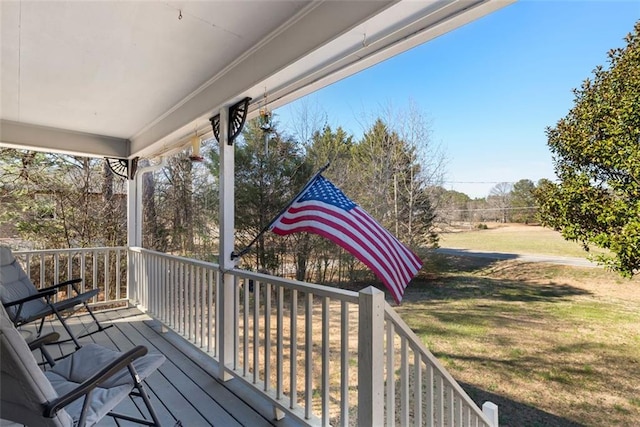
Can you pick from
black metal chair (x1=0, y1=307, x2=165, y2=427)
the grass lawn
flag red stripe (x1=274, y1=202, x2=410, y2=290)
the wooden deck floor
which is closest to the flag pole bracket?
flag red stripe (x1=274, y1=202, x2=410, y2=290)

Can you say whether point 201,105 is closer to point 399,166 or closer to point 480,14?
point 480,14

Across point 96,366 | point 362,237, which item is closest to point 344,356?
point 362,237

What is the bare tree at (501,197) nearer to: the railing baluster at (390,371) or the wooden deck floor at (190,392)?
the railing baluster at (390,371)

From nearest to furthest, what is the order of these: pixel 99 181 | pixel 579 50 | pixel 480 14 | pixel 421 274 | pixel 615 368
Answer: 1. pixel 480 14
2. pixel 615 368
3. pixel 579 50
4. pixel 421 274
5. pixel 99 181

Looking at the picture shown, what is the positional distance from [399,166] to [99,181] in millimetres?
7029

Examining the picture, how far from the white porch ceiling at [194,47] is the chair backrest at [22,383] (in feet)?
5.92

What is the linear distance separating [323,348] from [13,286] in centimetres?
354

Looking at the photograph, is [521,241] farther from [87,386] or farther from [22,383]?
[22,383]

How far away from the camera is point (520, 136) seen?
5.29m

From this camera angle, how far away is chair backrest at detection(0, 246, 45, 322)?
3127 mm

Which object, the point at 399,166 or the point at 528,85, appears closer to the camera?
the point at 528,85

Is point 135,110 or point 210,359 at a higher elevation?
point 135,110

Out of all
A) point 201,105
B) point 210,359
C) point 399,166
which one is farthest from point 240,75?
point 399,166

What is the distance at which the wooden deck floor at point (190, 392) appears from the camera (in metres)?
2.12
